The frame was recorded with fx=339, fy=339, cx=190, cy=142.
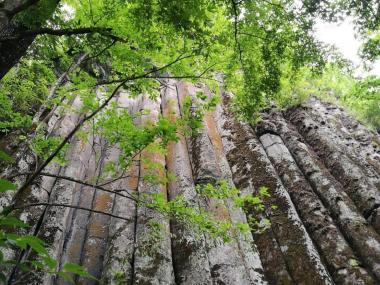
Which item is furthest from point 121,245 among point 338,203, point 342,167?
point 342,167

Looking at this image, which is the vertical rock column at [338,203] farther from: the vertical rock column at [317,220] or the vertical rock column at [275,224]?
the vertical rock column at [275,224]

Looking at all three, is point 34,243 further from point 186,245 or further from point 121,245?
point 186,245

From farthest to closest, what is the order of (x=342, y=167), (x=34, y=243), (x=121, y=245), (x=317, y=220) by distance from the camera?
(x=342, y=167)
(x=317, y=220)
(x=121, y=245)
(x=34, y=243)

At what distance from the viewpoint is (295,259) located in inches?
235

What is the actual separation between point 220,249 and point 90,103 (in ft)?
10.8

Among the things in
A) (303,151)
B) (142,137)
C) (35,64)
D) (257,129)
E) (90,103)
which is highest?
(35,64)

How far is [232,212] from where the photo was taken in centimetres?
709

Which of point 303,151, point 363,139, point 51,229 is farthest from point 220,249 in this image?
point 363,139

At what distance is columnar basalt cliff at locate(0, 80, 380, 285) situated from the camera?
18.2ft

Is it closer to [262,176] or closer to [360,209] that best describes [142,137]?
[262,176]

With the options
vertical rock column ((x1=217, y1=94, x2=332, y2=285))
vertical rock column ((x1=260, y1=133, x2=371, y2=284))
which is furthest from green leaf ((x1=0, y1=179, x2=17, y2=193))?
vertical rock column ((x1=260, y1=133, x2=371, y2=284))

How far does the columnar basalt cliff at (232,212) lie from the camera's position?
556cm

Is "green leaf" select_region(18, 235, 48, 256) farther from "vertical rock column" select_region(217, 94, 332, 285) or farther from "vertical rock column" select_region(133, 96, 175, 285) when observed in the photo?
"vertical rock column" select_region(217, 94, 332, 285)

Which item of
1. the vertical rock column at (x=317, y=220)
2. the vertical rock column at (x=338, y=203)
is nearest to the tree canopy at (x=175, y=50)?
the vertical rock column at (x=317, y=220)
